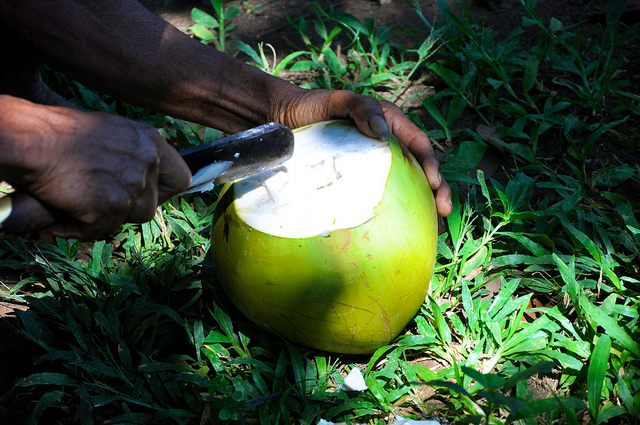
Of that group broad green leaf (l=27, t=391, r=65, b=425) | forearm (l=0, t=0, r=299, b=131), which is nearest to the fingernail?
forearm (l=0, t=0, r=299, b=131)

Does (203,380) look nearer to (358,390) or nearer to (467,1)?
(358,390)

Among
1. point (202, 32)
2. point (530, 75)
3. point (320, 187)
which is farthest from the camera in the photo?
point (202, 32)

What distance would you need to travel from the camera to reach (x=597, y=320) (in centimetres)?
174

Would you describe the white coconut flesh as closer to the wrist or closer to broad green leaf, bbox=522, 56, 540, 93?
the wrist

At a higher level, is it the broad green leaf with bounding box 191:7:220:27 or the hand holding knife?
the hand holding knife

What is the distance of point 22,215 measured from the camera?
1300 mm

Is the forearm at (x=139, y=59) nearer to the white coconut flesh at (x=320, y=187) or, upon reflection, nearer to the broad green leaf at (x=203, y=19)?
the white coconut flesh at (x=320, y=187)

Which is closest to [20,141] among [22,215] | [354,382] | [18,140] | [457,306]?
[18,140]

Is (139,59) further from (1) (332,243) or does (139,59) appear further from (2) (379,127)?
(1) (332,243)

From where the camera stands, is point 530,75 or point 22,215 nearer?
point 22,215

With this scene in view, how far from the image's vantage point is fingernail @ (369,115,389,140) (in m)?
1.72

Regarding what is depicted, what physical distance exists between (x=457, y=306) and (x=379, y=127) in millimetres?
739

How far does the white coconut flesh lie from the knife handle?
53 centimetres

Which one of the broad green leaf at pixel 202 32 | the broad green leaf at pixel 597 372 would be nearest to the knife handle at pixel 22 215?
the broad green leaf at pixel 597 372
